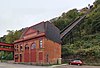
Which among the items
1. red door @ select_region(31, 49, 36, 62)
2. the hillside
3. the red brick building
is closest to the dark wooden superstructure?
the red brick building

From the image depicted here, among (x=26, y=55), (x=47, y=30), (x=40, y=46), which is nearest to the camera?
(x=40, y=46)

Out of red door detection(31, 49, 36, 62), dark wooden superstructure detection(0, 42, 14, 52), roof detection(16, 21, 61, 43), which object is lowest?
red door detection(31, 49, 36, 62)

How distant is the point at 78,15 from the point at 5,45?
37154mm

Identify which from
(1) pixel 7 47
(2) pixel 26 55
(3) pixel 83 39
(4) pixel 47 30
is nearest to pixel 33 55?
(2) pixel 26 55

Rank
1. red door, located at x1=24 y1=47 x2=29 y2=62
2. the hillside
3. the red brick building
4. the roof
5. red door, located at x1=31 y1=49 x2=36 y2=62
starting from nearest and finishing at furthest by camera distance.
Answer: the red brick building → the hillside → red door, located at x1=31 y1=49 x2=36 y2=62 → the roof → red door, located at x1=24 y1=47 x2=29 y2=62

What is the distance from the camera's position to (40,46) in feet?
246

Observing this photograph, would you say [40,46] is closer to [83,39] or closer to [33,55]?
[33,55]

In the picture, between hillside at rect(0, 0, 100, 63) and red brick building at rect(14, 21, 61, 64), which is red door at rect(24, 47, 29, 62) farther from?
hillside at rect(0, 0, 100, 63)

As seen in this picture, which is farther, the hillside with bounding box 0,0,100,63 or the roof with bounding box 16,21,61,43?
the roof with bounding box 16,21,61,43

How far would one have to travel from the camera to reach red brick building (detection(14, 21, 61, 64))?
73.9 m

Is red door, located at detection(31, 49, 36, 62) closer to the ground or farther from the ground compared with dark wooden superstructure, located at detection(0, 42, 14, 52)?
closer to the ground

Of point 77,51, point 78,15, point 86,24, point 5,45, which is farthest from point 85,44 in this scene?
point 78,15

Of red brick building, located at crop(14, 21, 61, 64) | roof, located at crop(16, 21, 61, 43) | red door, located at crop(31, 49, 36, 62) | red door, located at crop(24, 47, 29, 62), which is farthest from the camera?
red door, located at crop(24, 47, 29, 62)

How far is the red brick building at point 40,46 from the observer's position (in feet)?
242
